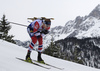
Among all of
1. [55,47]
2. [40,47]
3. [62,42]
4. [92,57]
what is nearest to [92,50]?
[92,57]

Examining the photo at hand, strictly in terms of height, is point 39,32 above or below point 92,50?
above

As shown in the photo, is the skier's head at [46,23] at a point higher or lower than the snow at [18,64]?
higher

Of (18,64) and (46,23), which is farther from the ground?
(46,23)

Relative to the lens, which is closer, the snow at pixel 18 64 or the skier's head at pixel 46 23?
the snow at pixel 18 64

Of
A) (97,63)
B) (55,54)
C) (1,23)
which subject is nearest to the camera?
(55,54)

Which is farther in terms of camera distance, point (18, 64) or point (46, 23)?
point (46, 23)

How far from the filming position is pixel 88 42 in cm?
15725

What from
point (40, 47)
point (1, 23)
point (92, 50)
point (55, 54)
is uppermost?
point (1, 23)

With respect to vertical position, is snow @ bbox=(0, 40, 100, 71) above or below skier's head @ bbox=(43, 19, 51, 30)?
below

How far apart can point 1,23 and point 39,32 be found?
28.2 meters

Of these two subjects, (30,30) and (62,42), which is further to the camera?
(62,42)

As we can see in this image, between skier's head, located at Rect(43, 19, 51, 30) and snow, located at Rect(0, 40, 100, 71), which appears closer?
snow, located at Rect(0, 40, 100, 71)

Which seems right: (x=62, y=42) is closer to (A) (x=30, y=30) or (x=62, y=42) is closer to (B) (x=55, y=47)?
(B) (x=55, y=47)

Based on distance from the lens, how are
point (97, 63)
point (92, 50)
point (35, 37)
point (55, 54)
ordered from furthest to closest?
point (92, 50), point (97, 63), point (55, 54), point (35, 37)
